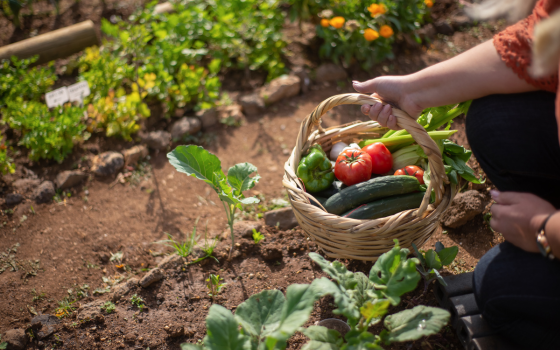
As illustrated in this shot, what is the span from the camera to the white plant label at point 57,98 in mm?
3266

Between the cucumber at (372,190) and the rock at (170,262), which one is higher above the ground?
the cucumber at (372,190)

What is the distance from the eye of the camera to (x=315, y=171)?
218cm

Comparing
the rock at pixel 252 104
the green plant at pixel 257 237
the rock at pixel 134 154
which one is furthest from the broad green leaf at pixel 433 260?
the rock at pixel 134 154

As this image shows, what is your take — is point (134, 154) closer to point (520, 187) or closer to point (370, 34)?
point (370, 34)

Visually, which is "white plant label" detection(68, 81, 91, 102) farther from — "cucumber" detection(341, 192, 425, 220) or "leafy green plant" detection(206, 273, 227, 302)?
"cucumber" detection(341, 192, 425, 220)

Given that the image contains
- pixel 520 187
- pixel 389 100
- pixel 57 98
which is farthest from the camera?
pixel 57 98

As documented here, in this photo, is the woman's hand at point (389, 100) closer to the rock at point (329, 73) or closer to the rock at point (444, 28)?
the rock at point (329, 73)

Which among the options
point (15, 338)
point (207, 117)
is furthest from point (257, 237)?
point (207, 117)

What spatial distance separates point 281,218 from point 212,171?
680 millimetres

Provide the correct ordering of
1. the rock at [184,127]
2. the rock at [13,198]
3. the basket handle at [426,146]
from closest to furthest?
the basket handle at [426,146] → the rock at [13,198] → the rock at [184,127]

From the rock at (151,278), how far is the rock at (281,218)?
773mm

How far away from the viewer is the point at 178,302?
2.13 m

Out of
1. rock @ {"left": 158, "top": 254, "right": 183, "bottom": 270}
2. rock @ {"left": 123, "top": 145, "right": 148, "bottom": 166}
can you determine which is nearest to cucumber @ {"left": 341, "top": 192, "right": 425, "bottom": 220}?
rock @ {"left": 158, "top": 254, "right": 183, "bottom": 270}

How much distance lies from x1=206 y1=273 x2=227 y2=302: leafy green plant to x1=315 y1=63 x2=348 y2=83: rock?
2.56m
